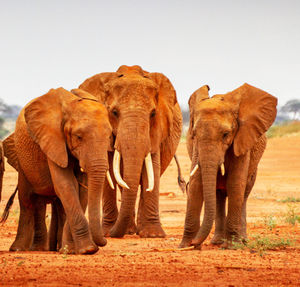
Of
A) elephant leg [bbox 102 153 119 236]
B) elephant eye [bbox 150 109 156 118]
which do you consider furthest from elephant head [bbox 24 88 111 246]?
elephant leg [bbox 102 153 119 236]

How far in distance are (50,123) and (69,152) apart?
0.41 meters

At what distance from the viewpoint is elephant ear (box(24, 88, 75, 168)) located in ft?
29.0

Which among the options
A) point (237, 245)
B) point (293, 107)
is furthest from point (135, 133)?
point (293, 107)

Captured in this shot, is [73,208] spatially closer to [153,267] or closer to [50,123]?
[50,123]

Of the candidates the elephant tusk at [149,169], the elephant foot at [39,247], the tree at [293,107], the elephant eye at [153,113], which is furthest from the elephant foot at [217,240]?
the tree at [293,107]

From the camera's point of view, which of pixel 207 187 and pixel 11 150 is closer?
pixel 207 187

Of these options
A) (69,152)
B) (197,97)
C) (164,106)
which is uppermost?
(197,97)

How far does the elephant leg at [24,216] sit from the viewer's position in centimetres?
991

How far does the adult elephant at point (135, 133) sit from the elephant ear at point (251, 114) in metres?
1.54

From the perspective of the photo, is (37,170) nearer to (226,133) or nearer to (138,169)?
(138,169)

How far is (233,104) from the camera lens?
9453 mm

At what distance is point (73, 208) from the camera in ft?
28.3

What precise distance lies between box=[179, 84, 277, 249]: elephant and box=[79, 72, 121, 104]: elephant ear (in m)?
1.86

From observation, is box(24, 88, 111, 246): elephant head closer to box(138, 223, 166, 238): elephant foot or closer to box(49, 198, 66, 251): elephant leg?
box(49, 198, 66, 251): elephant leg
